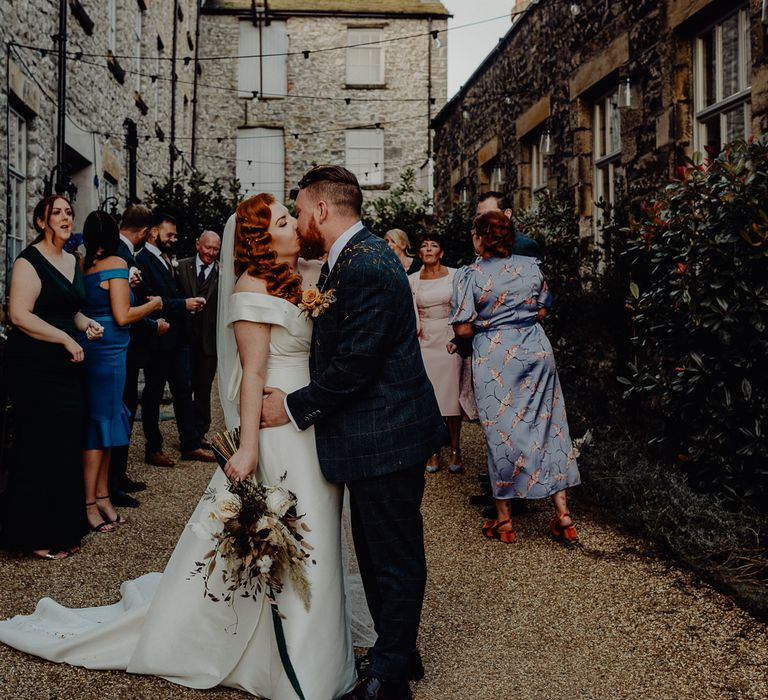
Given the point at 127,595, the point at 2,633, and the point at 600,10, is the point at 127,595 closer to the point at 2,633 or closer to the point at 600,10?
the point at 2,633

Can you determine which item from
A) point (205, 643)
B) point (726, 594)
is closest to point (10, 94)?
point (205, 643)

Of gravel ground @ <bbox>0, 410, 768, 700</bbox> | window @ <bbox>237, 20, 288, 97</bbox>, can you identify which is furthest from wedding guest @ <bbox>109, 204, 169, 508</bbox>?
window @ <bbox>237, 20, 288, 97</bbox>

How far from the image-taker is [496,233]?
5.09 meters

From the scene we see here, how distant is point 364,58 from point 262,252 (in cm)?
2382

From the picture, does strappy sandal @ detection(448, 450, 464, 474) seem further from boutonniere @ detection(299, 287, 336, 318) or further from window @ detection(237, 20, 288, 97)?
window @ detection(237, 20, 288, 97)

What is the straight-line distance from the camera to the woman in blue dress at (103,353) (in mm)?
5121

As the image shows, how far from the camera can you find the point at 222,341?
3266 millimetres

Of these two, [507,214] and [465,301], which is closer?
[465,301]

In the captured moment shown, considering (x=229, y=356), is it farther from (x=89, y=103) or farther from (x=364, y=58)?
(x=364, y=58)

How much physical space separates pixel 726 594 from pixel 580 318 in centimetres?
472

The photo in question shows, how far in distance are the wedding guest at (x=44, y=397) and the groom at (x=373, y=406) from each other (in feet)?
6.83

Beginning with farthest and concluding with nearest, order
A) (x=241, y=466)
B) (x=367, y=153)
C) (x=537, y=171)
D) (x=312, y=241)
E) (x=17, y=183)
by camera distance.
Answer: (x=367, y=153), (x=537, y=171), (x=17, y=183), (x=312, y=241), (x=241, y=466)

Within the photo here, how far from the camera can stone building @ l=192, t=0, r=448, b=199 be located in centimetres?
2489

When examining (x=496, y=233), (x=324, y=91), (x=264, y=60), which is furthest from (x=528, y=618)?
(x=264, y=60)
